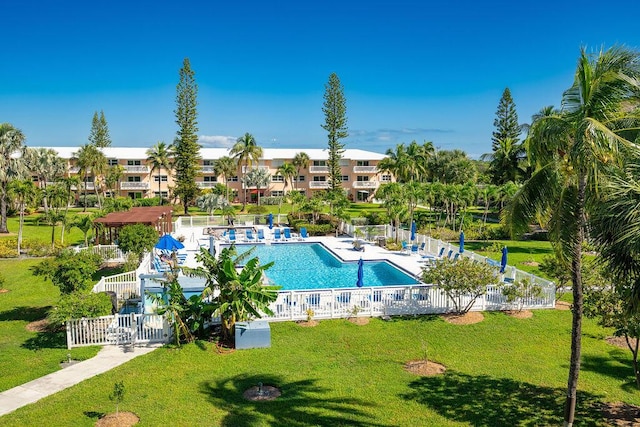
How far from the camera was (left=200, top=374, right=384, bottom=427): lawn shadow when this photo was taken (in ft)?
31.0

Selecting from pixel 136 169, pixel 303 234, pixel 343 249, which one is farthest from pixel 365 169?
pixel 343 249

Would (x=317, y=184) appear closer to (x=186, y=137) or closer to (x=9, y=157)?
(x=186, y=137)

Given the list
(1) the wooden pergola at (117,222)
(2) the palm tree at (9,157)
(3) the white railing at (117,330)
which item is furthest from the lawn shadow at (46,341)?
(2) the palm tree at (9,157)

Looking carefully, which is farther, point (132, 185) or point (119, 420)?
point (132, 185)

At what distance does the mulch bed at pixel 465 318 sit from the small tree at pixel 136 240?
44.5ft

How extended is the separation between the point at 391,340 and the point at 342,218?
77.2 feet

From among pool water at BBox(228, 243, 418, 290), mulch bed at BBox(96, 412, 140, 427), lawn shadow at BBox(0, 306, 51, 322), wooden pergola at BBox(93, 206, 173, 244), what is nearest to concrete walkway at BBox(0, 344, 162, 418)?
mulch bed at BBox(96, 412, 140, 427)

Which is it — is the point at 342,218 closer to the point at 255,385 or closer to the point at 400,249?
the point at 400,249

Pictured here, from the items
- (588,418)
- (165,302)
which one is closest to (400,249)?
(165,302)

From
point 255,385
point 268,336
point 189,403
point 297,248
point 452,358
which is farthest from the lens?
point 297,248

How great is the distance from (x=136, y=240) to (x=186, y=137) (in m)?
32.6

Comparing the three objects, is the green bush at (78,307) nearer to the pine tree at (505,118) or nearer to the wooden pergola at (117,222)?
the wooden pergola at (117,222)

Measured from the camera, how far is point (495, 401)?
33.8ft

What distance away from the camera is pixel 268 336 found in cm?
1373
